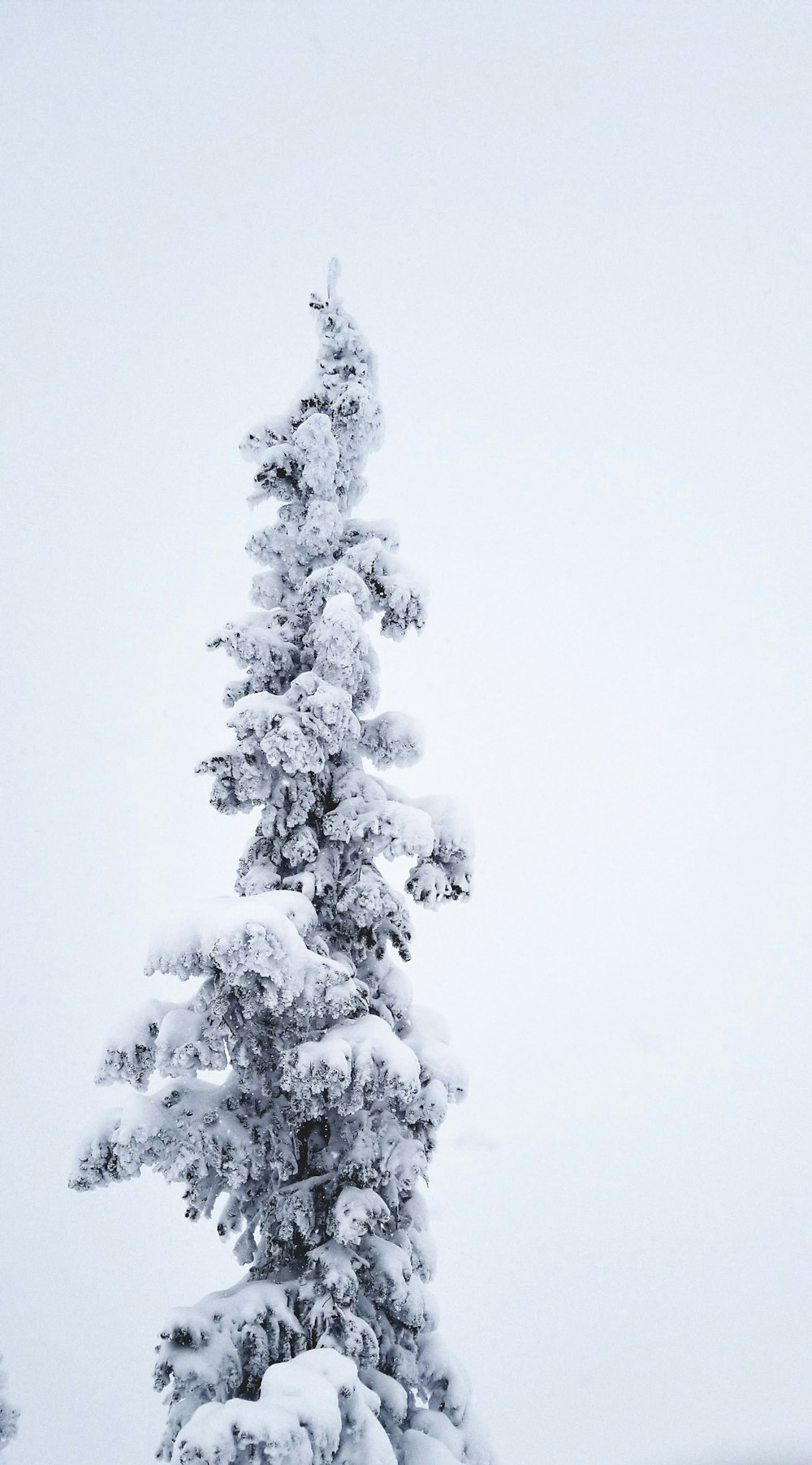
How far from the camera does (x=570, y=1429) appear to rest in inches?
1592

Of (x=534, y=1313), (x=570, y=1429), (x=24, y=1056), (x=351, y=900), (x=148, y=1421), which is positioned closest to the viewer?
(x=351, y=900)

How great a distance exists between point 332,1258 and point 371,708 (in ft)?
16.3

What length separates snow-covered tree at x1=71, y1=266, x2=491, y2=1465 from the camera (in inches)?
287

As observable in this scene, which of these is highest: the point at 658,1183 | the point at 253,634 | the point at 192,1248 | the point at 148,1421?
the point at 658,1183

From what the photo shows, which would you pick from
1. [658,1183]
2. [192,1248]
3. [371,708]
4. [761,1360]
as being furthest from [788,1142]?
[371,708]

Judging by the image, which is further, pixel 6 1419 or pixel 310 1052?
pixel 6 1419

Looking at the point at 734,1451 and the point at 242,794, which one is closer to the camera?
the point at 242,794

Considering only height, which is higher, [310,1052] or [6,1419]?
[310,1052]

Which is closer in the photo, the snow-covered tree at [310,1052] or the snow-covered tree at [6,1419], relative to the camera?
the snow-covered tree at [310,1052]

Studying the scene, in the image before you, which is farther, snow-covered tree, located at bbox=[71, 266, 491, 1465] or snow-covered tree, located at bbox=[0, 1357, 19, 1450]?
snow-covered tree, located at bbox=[0, 1357, 19, 1450]

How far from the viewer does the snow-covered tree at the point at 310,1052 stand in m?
7.30

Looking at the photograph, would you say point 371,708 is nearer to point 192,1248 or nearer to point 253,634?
point 253,634

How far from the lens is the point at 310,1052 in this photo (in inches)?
302

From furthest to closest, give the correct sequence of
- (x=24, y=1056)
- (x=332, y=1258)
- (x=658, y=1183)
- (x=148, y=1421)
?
(x=24, y=1056) → (x=658, y=1183) → (x=148, y=1421) → (x=332, y=1258)
